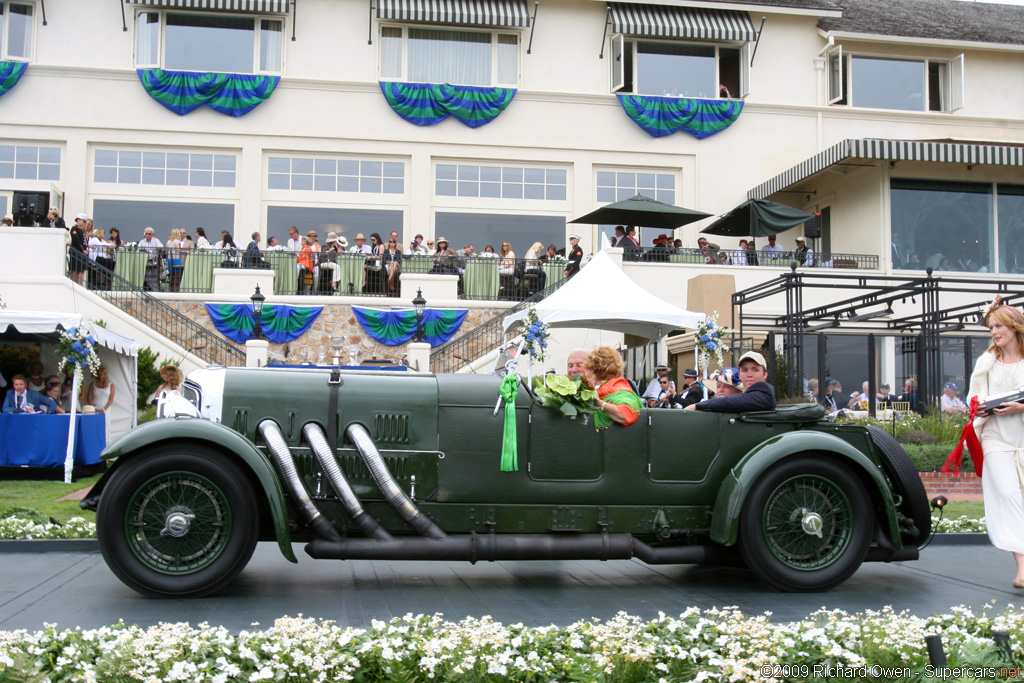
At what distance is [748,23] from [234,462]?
23.6 m

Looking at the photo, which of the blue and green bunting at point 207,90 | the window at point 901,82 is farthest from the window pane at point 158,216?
the window at point 901,82

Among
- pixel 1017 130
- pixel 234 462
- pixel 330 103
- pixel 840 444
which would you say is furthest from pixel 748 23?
pixel 234 462

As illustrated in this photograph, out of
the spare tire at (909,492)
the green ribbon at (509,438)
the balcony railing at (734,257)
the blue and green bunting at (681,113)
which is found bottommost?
the spare tire at (909,492)

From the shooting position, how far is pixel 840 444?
6285 mm

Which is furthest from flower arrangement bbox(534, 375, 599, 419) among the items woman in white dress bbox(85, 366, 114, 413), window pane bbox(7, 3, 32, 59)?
window pane bbox(7, 3, 32, 59)

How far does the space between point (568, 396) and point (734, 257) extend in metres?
16.3

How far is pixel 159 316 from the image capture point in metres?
18.9

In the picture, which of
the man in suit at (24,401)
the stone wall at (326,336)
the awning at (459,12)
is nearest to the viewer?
the man in suit at (24,401)

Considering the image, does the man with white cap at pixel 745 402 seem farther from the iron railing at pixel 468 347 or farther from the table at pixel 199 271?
the table at pixel 199 271

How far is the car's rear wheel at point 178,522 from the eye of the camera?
5.61 meters

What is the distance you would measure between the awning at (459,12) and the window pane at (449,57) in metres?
0.59

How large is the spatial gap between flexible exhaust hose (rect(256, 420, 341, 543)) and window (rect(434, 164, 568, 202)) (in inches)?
765

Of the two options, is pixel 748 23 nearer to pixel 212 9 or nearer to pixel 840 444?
pixel 212 9

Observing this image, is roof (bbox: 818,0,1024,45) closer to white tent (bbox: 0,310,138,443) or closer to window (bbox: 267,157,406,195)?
window (bbox: 267,157,406,195)
